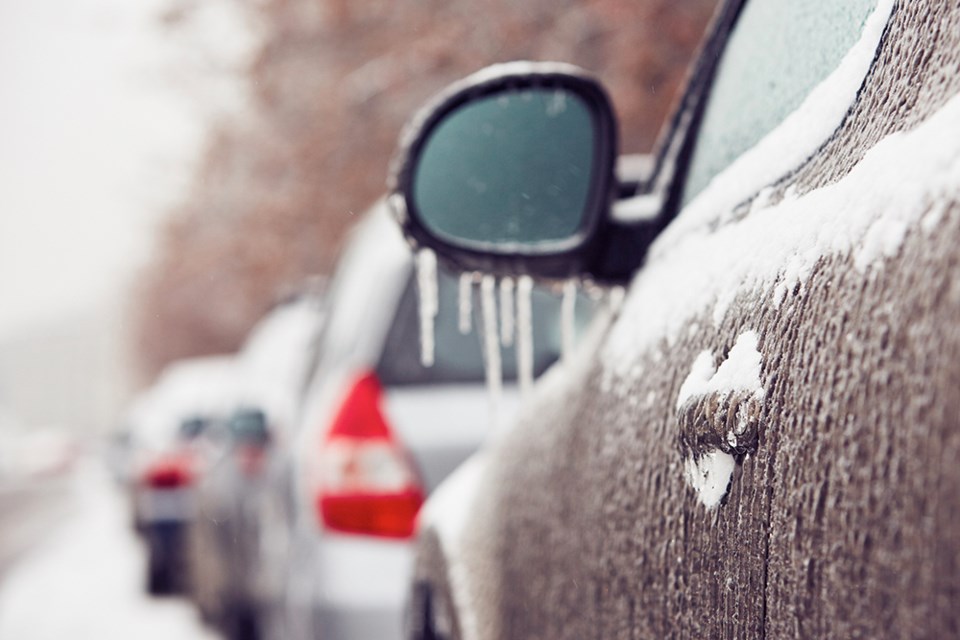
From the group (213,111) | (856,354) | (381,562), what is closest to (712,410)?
(856,354)

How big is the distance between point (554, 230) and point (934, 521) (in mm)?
1099

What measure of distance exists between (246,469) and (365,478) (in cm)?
271

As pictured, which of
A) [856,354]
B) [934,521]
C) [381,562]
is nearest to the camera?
[934,521]

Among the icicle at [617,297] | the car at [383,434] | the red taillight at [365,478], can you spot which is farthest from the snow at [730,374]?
the red taillight at [365,478]

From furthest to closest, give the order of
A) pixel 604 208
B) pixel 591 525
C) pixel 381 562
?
pixel 381 562
pixel 604 208
pixel 591 525

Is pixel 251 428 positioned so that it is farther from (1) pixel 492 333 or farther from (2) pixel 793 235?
(2) pixel 793 235

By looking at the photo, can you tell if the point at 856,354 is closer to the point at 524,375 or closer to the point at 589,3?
the point at 524,375

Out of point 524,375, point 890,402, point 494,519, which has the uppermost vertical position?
point 890,402

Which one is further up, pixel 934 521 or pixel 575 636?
pixel 934 521

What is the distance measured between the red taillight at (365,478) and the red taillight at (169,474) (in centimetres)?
631

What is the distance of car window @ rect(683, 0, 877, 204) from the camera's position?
3.96ft

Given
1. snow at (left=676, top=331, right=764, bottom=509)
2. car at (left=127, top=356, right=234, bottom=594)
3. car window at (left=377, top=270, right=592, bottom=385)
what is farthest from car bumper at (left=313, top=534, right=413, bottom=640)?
car at (left=127, top=356, right=234, bottom=594)

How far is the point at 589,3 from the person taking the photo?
888 cm

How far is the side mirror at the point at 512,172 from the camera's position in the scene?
171 centimetres
